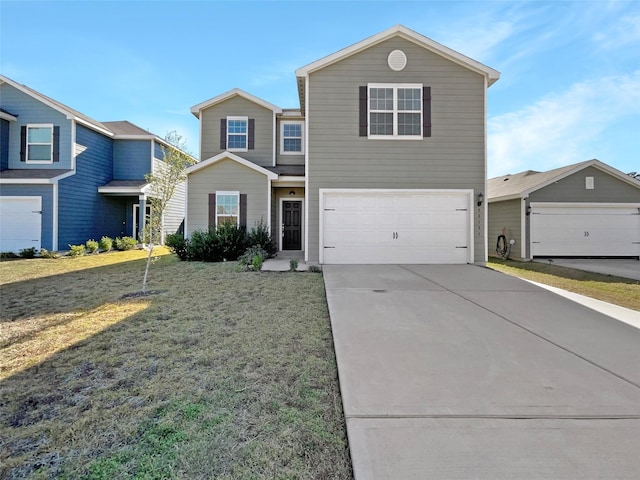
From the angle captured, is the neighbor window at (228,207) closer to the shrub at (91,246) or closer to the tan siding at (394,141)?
the tan siding at (394,141)

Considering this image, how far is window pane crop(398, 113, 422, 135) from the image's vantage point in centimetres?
1027

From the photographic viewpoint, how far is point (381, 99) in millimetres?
10266

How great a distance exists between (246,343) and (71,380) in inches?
63.9

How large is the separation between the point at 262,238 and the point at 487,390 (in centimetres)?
963

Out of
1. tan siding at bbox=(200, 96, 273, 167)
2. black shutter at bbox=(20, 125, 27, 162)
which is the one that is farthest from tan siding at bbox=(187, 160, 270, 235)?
black shutter at bbox=(20, 125, 27, 162)

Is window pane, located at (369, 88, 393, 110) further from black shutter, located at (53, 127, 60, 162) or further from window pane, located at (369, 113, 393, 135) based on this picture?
black shutter, located at (53, 127, 60, 162)

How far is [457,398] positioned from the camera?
105 inches

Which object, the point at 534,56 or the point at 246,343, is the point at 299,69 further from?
the point at 246,343

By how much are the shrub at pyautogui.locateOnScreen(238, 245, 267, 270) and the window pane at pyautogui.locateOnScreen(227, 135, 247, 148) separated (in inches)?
201

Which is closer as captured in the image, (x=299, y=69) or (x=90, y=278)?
(x=90, y=278)

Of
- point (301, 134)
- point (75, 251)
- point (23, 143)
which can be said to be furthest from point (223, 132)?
point (23, 143)

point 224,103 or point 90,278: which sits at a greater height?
point 224,103

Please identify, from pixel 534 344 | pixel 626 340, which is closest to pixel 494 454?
pixel 534 344

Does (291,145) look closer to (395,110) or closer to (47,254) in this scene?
(395,110)
